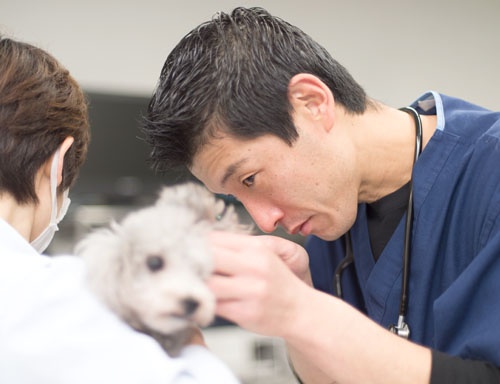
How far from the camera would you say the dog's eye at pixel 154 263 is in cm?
33

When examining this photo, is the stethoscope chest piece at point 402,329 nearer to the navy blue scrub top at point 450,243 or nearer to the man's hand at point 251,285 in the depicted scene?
the navy blue scrub top at point 450,243

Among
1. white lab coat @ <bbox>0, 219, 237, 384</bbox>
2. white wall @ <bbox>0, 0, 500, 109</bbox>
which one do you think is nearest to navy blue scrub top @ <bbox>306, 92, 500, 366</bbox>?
white lab coat @ <bbox>0, 219, 237, 384</bbox>

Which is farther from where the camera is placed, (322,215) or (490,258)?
(322,215)

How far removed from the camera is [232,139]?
25.4 inches

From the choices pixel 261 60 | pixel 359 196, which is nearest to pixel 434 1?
pixel 359 196

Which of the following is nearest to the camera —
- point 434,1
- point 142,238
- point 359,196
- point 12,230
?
point 142,238

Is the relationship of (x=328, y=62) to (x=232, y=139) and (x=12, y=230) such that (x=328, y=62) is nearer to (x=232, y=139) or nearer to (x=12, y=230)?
(x=232, y=139)

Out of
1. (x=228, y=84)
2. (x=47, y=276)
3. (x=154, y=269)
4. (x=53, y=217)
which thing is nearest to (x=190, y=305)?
(x=154, y=269)

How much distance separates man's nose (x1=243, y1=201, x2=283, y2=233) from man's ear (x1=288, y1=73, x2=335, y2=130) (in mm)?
156

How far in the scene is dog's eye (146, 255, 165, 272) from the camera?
0.33 meters

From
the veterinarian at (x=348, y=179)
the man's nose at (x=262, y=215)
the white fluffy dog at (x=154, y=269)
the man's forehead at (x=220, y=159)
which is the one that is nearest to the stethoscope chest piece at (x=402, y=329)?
the veterinarian at (x=348, y=179)

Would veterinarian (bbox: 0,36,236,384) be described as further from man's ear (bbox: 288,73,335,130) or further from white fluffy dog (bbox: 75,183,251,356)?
man's ear (bbox: 288,73,335,130)

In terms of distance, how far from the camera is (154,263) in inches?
12.9

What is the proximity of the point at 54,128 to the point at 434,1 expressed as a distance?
2579 millimetres
